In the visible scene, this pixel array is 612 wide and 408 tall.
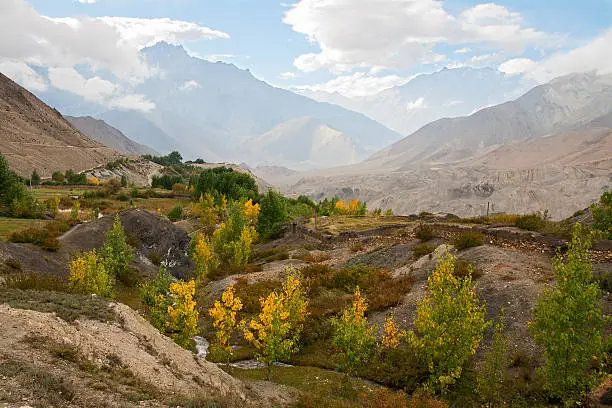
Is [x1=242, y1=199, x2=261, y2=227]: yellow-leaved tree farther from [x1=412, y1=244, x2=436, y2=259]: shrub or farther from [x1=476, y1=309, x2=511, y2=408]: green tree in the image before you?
[x1=476, y1=309, x2=511, y2=408]: green tree

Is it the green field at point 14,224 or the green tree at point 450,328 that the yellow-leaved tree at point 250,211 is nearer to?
the green field at point 14,224

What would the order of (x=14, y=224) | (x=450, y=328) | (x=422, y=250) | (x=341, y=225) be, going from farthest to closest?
(x=341, y=225)
(x=14, y=224)
(x=422, y=250)
(x=450, y=328)

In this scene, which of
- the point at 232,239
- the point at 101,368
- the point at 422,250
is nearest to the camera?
the point at 101,368

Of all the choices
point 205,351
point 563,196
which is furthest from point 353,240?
point 563,196

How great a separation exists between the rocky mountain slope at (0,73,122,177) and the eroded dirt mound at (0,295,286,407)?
143 metres

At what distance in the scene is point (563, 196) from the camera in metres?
177

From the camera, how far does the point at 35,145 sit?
161 metres

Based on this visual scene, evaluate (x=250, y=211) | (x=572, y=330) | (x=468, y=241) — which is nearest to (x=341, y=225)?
(x=250, y=211)

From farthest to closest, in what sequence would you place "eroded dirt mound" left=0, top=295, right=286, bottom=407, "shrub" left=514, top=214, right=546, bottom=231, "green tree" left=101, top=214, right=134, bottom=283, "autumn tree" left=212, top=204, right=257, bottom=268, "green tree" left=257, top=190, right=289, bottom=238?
"green tree" left=257, top=190, right=289, bottom=238 → "autumn tree" left=212, top=204, right=257, bottom=268 → "shrub" left=514, top=214, right=546, bottom=231 → "green tree" left=101, top=214, right=134, bottom=283 → "eroded dirt mound" left=0, top=295, right=286, bottom=407

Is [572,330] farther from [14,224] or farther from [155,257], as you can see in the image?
[14,224]

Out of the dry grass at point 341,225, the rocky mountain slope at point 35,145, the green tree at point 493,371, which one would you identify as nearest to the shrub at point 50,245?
the dry grass at point 341,225

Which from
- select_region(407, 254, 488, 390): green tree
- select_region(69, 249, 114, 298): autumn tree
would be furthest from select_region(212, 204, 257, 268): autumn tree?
select_region(407, 254, 488, 390): green tree

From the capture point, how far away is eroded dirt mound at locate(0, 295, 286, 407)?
10180mm

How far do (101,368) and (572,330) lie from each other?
1535 cm
